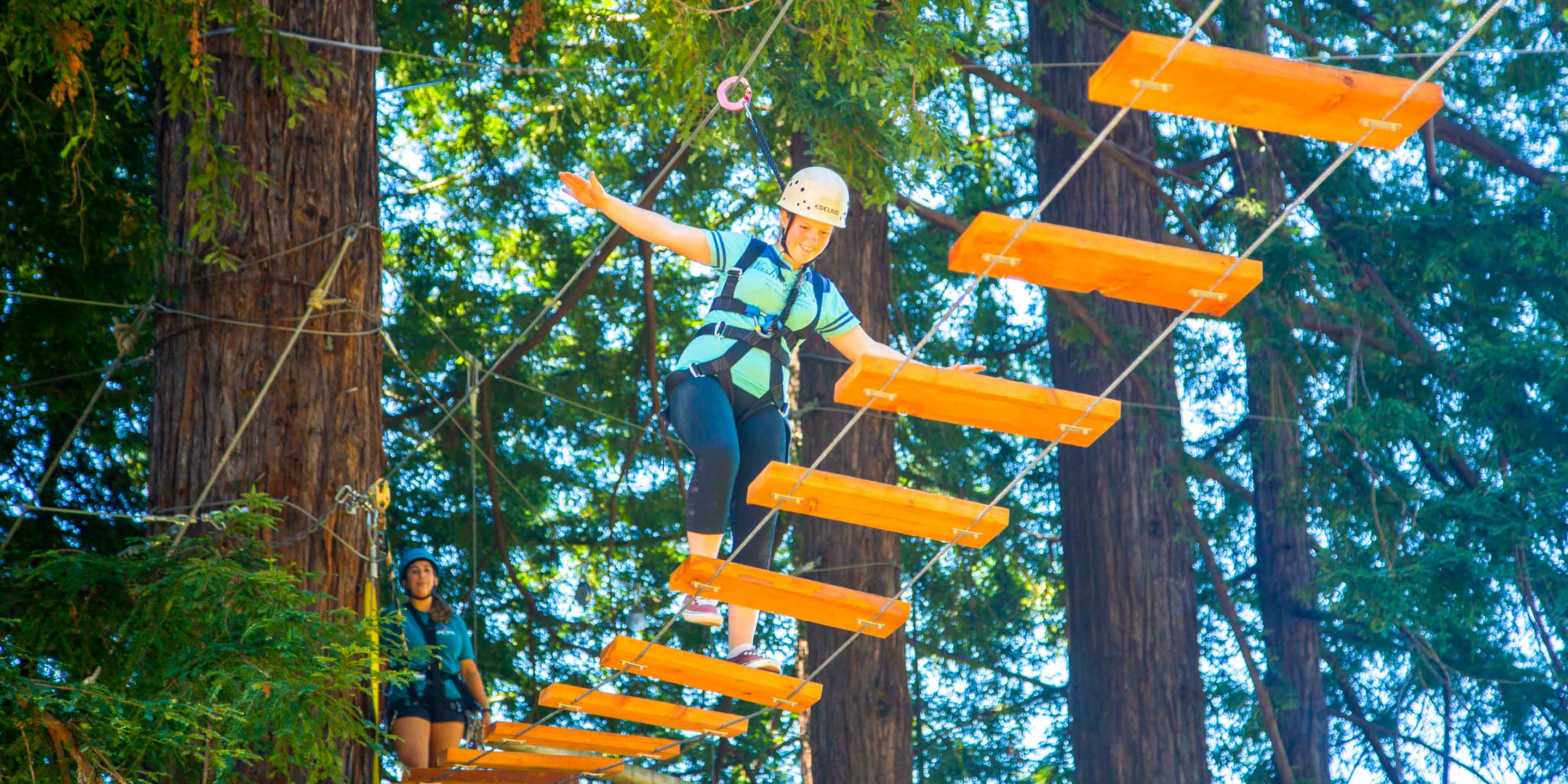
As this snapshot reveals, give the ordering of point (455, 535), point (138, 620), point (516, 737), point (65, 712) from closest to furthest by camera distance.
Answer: point (65, 712), point (138, 620), point (516, 737), point (455, 535)

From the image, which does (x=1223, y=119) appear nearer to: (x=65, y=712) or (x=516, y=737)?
(x=65, y=712)

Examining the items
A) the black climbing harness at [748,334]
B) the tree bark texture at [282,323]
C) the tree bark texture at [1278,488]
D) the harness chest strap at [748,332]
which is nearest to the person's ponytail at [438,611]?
the tree bark texture at [282,323]

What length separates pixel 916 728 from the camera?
13797 millimetres

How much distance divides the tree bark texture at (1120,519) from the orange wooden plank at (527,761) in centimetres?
503

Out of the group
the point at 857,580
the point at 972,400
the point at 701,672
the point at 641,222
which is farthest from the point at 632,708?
the point at 857,580

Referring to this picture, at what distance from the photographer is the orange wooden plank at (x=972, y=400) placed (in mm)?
4461

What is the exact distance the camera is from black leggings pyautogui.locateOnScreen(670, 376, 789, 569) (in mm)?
5578

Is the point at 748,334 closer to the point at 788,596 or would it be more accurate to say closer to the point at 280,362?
the point at 788,596

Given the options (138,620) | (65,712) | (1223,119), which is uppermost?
(1223,119)

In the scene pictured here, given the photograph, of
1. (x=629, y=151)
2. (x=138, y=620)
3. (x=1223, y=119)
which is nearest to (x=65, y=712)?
(x=138, y=620)

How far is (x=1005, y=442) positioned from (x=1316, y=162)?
3094mm

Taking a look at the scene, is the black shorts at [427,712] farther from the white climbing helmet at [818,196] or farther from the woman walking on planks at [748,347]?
the white climbing helmet at [818,196]

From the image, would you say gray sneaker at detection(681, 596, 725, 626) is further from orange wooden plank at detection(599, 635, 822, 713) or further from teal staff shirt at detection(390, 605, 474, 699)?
teal staff shirt at detection(390, 605, 474, 699)

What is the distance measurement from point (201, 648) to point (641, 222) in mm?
1769
